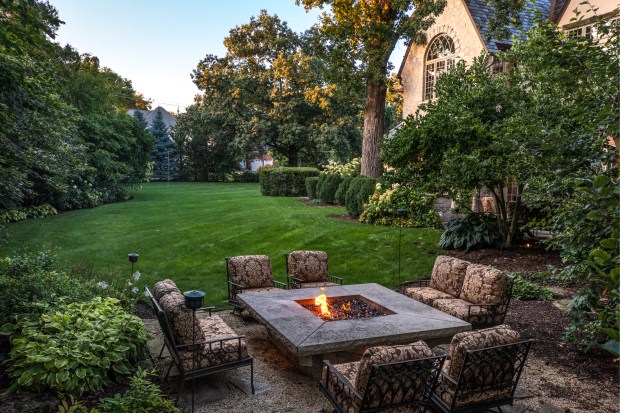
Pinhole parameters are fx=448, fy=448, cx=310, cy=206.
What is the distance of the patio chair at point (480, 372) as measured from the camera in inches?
155

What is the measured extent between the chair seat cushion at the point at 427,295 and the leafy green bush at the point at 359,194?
7.71 meters

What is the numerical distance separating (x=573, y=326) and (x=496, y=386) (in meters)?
2.15

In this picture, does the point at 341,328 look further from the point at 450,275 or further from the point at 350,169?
the point at 350,169

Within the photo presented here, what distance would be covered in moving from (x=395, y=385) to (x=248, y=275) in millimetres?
4338

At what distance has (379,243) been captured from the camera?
12156 mm

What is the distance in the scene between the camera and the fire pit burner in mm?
5805

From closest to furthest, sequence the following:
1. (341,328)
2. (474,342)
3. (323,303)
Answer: (474,342) < (341,328) < (323,303)

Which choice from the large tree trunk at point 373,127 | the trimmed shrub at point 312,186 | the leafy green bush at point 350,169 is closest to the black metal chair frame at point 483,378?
the large tree trunk at point 373,127

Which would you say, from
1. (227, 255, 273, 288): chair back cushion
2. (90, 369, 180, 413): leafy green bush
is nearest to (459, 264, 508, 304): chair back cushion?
(227, 255, 273, 288): chair back cushion

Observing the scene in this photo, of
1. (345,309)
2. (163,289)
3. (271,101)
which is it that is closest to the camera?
(163,289)

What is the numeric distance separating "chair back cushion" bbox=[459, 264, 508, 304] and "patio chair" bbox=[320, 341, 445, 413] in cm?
297

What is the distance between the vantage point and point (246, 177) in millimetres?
40406

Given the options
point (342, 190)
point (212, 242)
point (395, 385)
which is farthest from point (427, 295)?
point (342, 190)

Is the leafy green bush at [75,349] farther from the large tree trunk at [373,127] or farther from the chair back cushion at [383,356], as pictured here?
the large tree trunk at [373,127]
